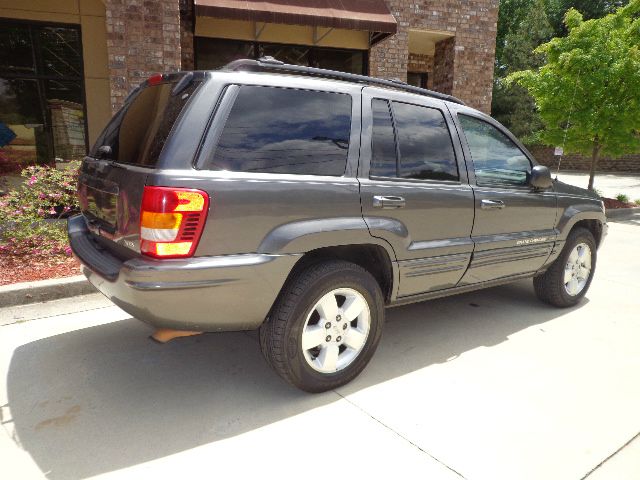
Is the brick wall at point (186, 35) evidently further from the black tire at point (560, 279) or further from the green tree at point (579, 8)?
the green tree at point (579, 8)

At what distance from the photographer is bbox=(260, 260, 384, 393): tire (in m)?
2.62

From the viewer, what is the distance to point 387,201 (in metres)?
2.93

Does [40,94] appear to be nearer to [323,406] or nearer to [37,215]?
[37,215]

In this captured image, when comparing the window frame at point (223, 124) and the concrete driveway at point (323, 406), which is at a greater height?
the window frame at point (223, 124)

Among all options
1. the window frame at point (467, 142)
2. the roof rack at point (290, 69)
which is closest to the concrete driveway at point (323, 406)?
the window frame at point (467, 142)

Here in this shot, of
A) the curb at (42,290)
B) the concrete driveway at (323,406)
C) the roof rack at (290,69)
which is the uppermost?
the roof rack at (290,69)

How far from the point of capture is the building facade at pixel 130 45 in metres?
7.79

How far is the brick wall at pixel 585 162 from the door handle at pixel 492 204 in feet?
89.3

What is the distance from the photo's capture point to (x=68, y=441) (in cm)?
239

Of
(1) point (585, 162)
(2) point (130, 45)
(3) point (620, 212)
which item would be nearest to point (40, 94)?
(2) point (130, 45)

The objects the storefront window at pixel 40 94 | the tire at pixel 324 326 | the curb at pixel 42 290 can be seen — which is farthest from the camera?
the storefront window at pixel 40 94

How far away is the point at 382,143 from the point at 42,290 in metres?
3.38

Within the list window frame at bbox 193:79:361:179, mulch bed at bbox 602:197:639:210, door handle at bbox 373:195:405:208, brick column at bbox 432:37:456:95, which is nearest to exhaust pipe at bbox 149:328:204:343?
window frame at bbox 193:79:361:179

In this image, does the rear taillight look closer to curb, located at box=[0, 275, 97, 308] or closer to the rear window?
the rear window
